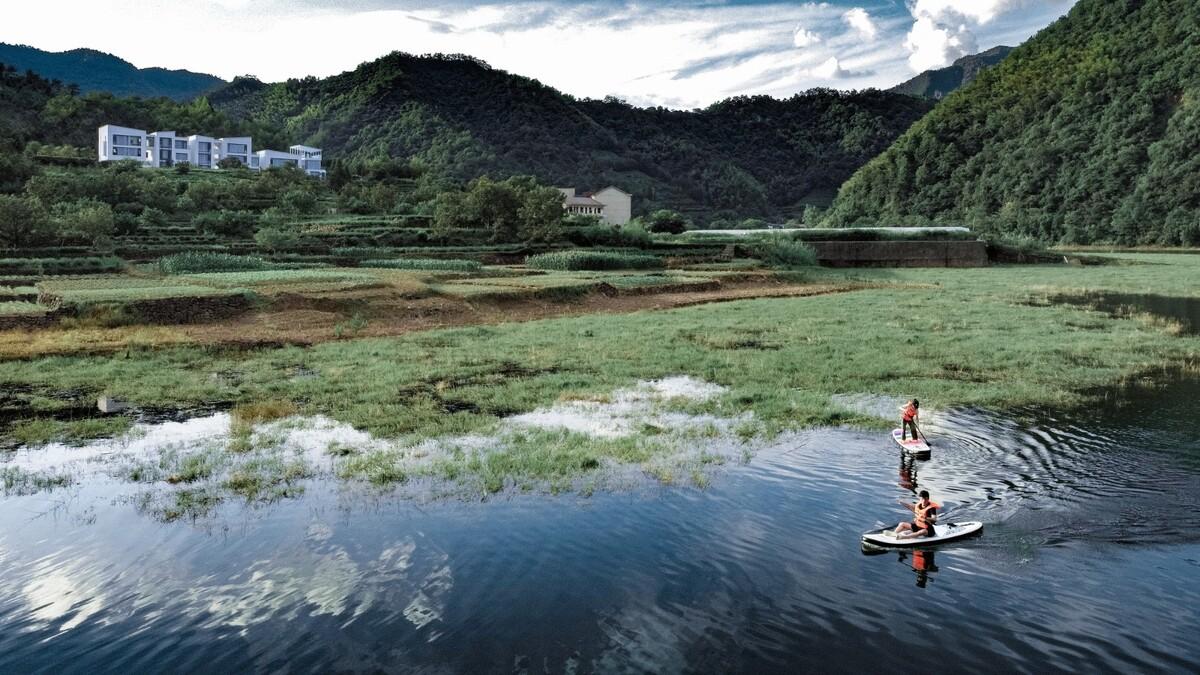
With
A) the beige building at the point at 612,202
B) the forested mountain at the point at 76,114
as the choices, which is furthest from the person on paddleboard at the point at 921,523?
the beige building at the point at 612,202

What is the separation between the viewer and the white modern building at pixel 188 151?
117 meters

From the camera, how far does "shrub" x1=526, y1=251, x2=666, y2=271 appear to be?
171 ft

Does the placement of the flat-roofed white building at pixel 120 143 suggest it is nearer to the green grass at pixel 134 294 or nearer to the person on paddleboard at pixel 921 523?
the green grass at pixel 134 294

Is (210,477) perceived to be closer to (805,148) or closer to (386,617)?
(386,617)

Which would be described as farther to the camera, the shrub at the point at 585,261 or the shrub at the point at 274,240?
the shrub at the point at 585,261

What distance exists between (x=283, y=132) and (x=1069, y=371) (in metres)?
169

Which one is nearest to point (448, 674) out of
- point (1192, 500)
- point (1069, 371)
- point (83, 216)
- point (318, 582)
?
point (318, 582)

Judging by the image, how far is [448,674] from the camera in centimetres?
673

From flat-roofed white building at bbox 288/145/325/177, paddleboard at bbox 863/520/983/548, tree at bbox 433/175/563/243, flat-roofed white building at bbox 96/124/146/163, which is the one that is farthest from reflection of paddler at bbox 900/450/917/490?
flat-roofed white building at bbox 96/124/146/163

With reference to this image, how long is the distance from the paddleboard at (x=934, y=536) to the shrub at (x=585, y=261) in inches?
1698

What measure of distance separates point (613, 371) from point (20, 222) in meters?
43.9

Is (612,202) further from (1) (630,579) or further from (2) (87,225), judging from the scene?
(1) (630,579)

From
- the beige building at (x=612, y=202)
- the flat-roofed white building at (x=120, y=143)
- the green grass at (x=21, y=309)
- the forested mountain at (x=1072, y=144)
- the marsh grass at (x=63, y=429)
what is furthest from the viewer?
the beige building at (x=612, y=202)

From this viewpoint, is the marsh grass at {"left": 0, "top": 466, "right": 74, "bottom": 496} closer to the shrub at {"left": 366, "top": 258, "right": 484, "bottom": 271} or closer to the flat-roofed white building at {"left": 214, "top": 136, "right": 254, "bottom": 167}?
the shrub at {"left": 366, "top": 258, "right": 484, "bottom": 271}
